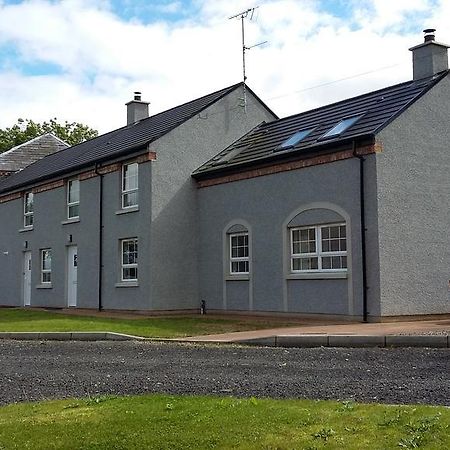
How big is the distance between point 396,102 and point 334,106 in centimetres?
356

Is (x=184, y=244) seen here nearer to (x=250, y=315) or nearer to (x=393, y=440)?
(x=250, y=315)

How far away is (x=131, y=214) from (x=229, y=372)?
13.9m

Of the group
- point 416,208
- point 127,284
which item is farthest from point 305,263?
point 127,284

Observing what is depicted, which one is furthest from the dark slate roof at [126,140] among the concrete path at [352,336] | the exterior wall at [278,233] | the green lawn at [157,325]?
the concrete path at [352,336]

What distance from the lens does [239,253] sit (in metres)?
21.6

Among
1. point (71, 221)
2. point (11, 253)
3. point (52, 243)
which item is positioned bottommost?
point (11, 253)

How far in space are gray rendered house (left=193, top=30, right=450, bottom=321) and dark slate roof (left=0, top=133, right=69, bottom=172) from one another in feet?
66.9

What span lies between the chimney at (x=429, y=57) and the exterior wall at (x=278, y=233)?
15.3 feet

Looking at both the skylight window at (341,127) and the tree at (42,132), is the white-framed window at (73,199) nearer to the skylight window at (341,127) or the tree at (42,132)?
the skylight window at (341,127)

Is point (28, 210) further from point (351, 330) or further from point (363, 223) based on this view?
point (351, 330)

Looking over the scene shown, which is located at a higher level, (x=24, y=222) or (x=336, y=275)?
(x=24, y=222)

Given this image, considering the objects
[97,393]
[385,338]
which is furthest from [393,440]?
[385,338]

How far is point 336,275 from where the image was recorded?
17875mm

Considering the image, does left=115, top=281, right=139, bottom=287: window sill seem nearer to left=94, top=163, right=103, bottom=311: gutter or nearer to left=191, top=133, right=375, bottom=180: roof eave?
left=94, top=163, right=103, bottom=311: gutter
